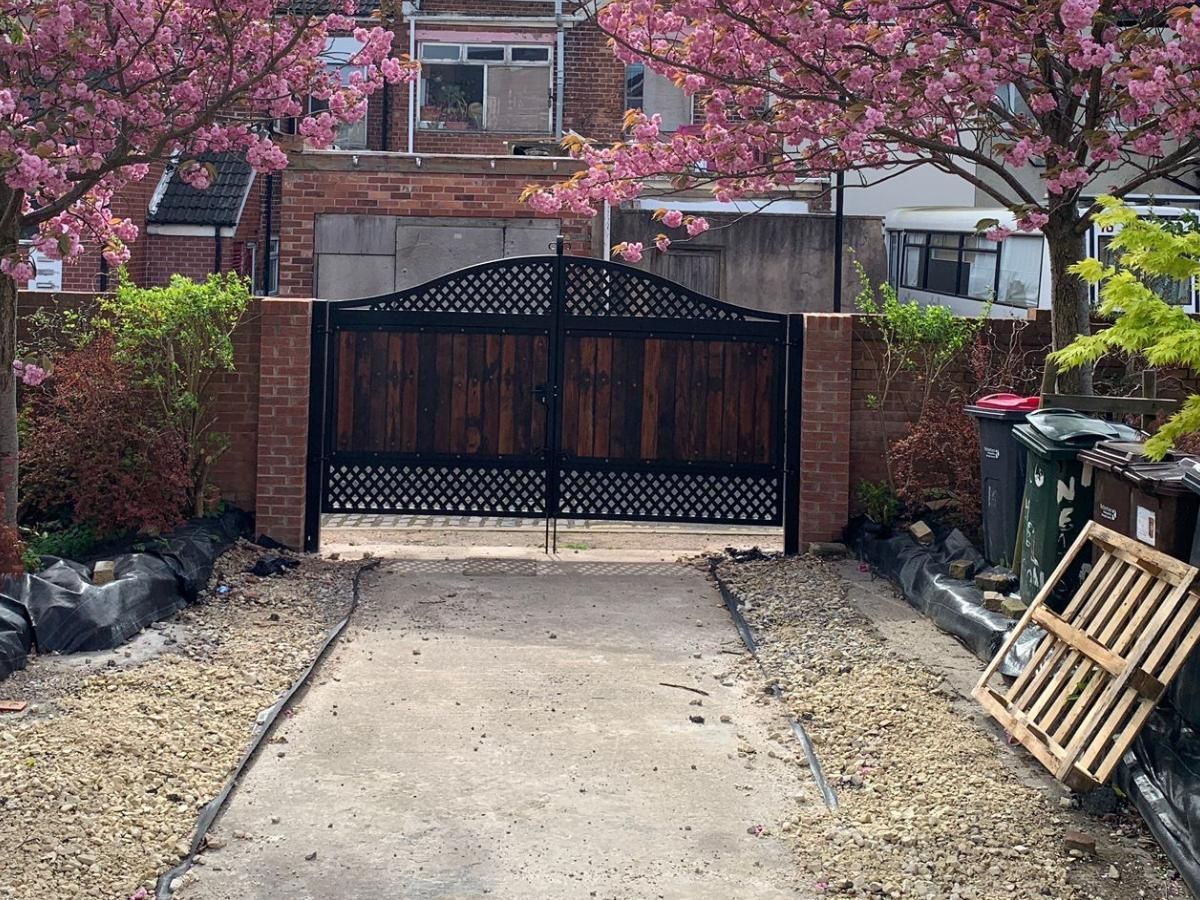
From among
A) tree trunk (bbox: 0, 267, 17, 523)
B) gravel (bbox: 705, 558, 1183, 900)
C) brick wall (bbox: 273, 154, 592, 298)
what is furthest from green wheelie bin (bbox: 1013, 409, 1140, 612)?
brick wall (bbox: 273, 154, 592, 298)

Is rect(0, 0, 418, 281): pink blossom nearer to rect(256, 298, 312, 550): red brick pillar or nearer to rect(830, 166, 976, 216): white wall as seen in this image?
rect(256, 298, 312, 550): red brick pillar

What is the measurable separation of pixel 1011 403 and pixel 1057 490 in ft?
5.19

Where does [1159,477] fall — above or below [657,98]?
below

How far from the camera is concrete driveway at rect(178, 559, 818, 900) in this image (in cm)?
471

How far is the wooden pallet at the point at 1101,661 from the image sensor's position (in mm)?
5188

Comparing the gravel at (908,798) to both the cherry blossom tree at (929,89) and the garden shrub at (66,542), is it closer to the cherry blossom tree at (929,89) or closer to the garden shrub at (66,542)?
the cherry blossom tree at (929,89)

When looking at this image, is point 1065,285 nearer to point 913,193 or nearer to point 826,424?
point 826,424

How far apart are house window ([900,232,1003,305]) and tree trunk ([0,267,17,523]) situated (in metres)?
12.5

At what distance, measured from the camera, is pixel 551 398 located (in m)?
10.9

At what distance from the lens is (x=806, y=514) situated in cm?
1085

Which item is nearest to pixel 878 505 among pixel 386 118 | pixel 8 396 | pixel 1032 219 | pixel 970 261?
pixel 1032 219

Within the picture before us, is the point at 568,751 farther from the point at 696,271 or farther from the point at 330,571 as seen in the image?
the point at 696,271

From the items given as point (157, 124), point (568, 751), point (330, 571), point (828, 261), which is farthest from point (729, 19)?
point (828, 261)

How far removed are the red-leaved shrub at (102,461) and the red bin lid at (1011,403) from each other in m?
5.30
